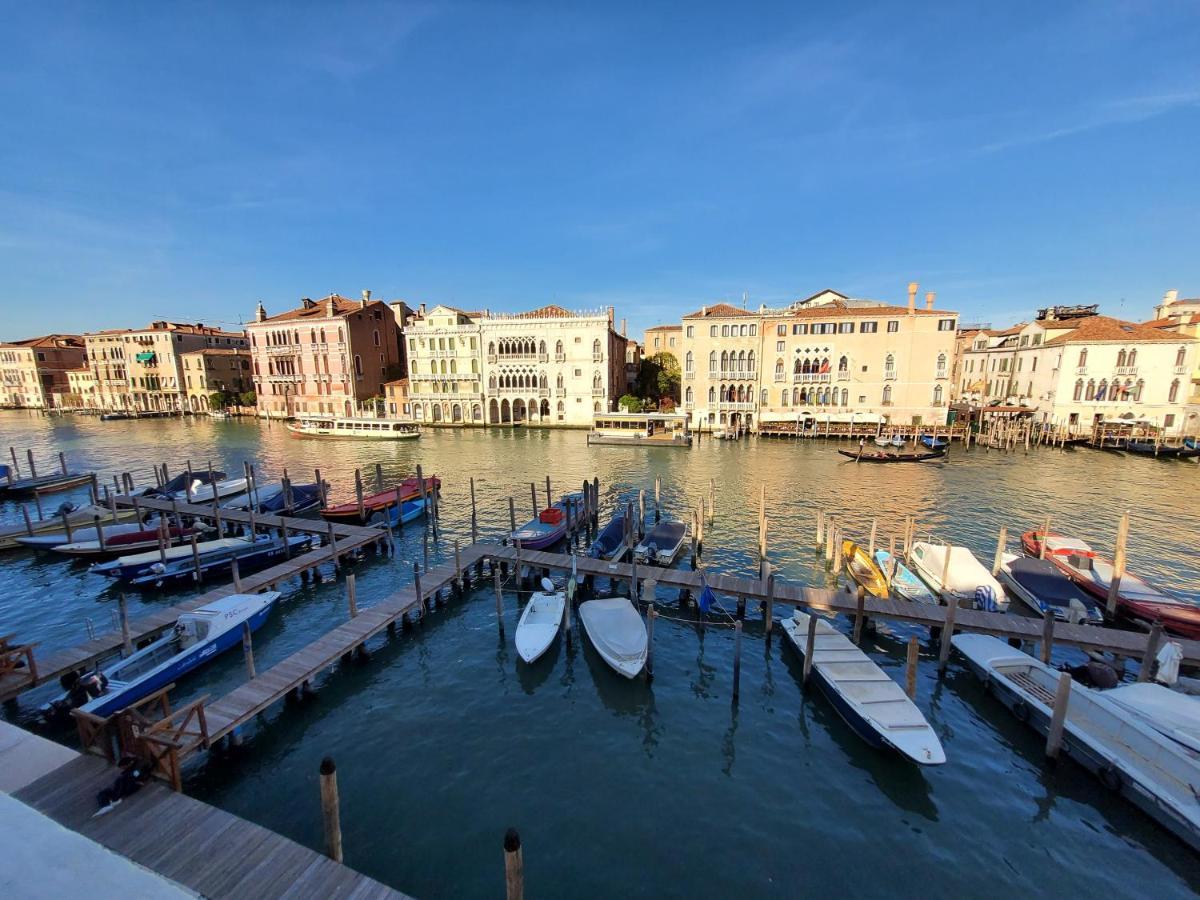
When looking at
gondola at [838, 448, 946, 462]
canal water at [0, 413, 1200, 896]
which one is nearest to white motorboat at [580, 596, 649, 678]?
canal water at [0, 413, 1200, 896]

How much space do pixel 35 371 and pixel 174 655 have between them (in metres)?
119

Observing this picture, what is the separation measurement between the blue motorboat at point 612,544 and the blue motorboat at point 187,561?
1216 cm

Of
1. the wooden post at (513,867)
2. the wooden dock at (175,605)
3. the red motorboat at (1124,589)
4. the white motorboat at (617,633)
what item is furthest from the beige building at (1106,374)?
the wooden post at (513,867)

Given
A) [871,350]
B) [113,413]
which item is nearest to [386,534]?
[871,350]

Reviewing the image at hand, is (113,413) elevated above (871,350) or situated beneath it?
situated beneath

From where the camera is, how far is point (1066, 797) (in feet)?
31.1

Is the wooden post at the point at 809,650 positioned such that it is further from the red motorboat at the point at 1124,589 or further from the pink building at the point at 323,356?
the pink building at the point at 323,356

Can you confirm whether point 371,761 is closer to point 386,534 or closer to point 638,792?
point 638,792

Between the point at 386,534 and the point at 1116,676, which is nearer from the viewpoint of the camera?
the point at 1116,676

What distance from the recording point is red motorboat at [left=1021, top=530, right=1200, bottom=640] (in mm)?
14070

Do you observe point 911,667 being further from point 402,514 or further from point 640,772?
point 402,514

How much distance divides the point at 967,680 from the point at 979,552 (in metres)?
10.9

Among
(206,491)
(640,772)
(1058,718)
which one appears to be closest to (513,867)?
(640,772)

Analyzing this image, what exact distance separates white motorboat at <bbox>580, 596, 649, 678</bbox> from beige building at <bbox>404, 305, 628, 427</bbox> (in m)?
47.1
